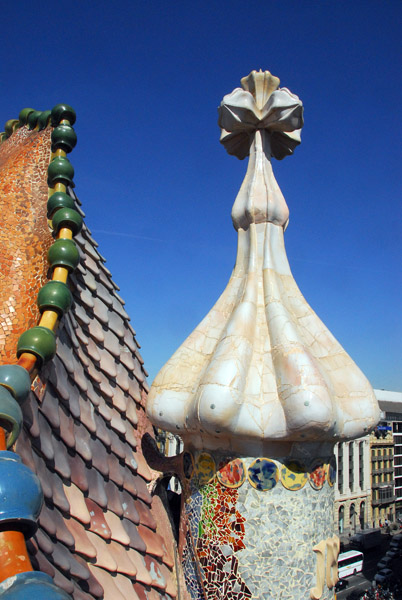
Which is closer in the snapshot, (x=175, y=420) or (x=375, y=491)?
(x=175, y=420)

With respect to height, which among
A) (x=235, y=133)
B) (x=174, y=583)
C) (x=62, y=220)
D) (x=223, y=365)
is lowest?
(x=174, y=583)

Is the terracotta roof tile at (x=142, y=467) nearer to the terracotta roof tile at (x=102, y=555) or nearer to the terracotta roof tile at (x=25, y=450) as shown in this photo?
the terracotta roof tile at (x=102, y=555)

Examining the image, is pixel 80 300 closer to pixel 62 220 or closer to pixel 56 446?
pixel 62 220

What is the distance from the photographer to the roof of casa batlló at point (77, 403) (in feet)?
9.76

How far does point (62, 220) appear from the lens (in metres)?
3.91

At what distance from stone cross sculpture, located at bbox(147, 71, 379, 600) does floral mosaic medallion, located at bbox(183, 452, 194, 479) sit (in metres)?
0.01

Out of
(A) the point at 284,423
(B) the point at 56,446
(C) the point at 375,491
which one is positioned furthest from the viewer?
(C) the point at 375,491

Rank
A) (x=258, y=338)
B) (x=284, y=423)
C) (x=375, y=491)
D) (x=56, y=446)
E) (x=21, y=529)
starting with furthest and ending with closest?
(x=375, y=491) → (x=258, y=338) → (x=284, y=423) → (x=56, y=446) → (x=21, y=529)

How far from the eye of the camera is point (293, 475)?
370 cm

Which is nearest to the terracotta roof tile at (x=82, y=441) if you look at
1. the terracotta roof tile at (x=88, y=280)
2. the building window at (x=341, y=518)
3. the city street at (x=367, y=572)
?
the terracotta roof tile at (x=88, y=280)

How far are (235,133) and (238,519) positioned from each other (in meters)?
3.40

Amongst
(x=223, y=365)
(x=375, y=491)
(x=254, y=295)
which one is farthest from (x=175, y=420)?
(x=375, y=491)

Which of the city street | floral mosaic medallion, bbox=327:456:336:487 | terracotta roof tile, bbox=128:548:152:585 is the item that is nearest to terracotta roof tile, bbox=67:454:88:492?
terracotta roof tile, bbox=128:548:152:585

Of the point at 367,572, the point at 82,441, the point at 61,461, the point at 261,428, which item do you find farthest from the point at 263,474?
the point at 367,572
